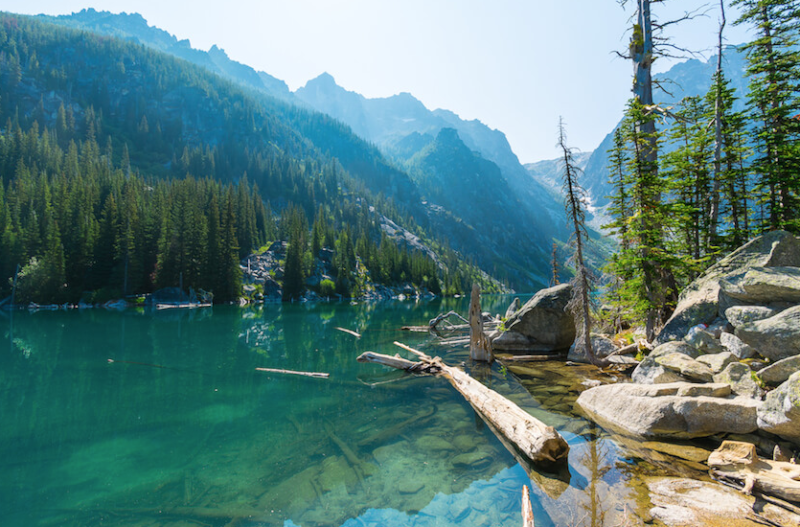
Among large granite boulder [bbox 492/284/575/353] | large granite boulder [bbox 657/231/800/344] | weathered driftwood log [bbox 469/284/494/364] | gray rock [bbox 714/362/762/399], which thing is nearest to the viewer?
gray rock [bbox 714/362/762/399]

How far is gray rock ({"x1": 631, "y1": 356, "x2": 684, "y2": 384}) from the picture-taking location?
12109 mm

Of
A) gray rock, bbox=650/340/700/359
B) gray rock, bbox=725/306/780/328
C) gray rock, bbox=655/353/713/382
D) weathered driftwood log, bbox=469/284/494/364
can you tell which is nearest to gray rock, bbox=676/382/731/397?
gray rock, bbox=655/353/713/382

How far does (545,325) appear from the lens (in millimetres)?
23969

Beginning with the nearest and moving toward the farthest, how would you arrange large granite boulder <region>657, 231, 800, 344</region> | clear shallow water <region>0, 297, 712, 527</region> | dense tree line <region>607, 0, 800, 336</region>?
clear shallow water <region>0, 297, 712, 527</region> → large granite boulder <region>657, 231, 800, 344</region> → dense tree line <region>607, 0, 800, 336</region>

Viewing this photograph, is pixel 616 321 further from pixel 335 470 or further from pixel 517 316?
pixel 335 470

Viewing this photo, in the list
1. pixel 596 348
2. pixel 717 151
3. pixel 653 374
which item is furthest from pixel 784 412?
pixel 717 151

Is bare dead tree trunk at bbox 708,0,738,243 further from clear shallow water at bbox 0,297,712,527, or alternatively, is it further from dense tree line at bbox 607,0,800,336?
clear shallow water at bbox 0,297,712,527

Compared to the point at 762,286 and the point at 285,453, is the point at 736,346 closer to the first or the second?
the point at 762,286

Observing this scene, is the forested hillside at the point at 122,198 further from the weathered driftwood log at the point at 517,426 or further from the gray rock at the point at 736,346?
the gray rock at the point at 736,346

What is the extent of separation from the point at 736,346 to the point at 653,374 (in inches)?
98.6

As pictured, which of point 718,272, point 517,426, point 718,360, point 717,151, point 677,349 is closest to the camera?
point 517,426

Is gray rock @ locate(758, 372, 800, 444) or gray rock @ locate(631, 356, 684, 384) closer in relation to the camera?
gray rock @ locate(758, 372, 800, 444)

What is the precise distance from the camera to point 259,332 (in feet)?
117

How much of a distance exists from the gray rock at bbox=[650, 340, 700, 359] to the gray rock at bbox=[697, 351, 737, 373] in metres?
0.59
